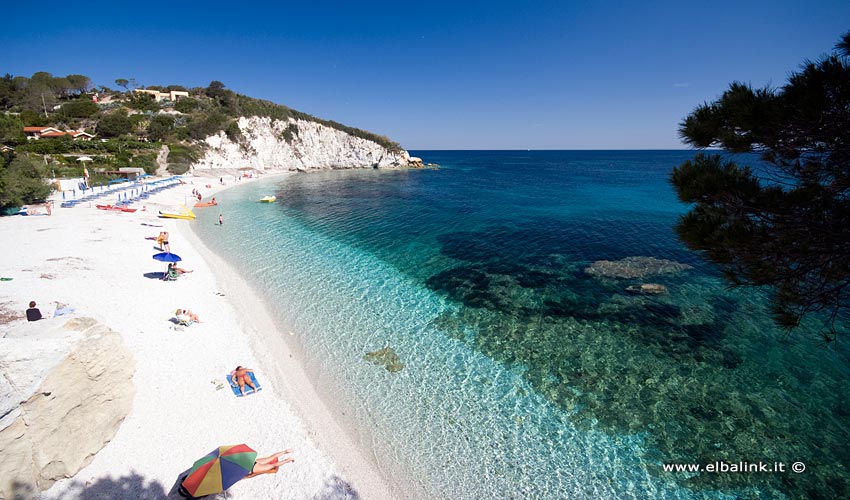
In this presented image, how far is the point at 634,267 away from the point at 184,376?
23443 millimetres

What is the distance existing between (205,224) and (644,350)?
112 ft

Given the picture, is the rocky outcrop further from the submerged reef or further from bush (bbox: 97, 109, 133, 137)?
bush (bbox: 97, 109, 133, 137)

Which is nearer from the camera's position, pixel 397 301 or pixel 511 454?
pixel 511 454

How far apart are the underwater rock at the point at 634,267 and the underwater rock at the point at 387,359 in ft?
45.5

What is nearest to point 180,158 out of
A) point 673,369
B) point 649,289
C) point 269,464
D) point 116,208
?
point 116,208

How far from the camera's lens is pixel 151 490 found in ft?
23.5

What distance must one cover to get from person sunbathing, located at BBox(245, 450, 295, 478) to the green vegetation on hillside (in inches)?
1273

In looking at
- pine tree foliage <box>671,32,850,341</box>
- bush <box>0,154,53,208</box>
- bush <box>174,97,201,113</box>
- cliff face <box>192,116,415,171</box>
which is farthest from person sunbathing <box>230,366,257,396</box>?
bush <box>174,97,201,113</box>

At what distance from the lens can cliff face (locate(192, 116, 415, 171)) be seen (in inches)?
2793

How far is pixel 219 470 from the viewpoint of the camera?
7.00 meters

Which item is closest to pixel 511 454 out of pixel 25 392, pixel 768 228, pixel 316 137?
pixel 768 228

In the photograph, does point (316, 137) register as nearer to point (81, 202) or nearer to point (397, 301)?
point (81, 202)

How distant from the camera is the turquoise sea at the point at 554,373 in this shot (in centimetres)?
827

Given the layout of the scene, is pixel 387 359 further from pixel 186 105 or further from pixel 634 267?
pixel 186 105
